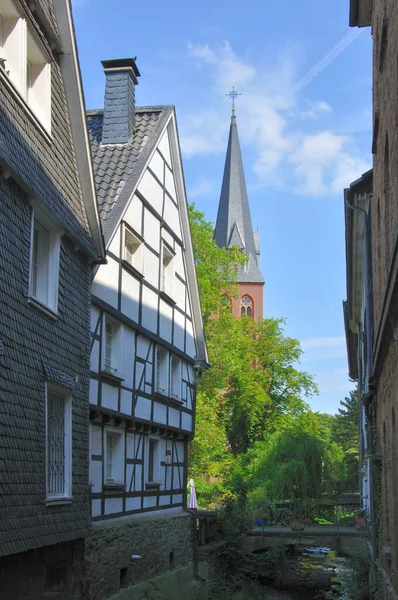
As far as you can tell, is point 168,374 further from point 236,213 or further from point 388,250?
point 236,213

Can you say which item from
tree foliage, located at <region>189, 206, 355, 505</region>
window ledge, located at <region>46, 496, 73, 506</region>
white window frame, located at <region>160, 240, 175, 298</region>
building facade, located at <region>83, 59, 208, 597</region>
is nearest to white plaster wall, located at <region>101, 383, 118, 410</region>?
building facade, located at <region>83, 59, 208, 597</region>

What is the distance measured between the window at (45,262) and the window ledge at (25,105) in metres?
1.08

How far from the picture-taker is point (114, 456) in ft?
47.5

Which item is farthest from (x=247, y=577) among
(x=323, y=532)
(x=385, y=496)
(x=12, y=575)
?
(x=12, y=575)

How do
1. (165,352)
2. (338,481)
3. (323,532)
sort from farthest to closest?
(338,481) → (323,532) → (165,352)

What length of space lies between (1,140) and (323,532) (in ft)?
61.6

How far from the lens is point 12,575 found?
29.7 ft

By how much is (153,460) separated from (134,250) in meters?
4.45

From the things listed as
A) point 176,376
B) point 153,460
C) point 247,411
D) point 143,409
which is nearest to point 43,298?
point 143,409

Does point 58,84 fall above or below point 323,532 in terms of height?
above

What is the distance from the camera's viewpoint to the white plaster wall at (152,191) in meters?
15.9

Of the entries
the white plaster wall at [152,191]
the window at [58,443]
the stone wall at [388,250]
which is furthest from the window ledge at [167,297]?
the window at [58,443]

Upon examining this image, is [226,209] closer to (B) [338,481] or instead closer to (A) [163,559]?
(B) [338,481]

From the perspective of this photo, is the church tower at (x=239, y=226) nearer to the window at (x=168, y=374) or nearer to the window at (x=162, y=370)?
the window at (x=168, y=374)
